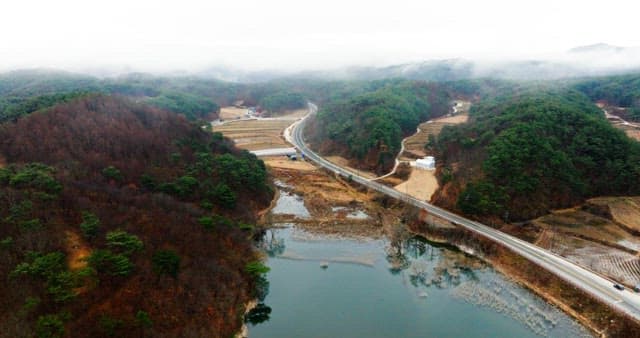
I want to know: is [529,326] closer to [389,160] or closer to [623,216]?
[623,216]

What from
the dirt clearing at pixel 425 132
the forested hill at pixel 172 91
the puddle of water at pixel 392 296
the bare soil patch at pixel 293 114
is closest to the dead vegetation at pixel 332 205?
the puddle of water at pixel 392 296

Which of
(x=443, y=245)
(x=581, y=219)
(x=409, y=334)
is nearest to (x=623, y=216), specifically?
(x=581, y=219)

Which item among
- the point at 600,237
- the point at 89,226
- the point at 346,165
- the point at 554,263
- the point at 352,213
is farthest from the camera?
the point at 346,165

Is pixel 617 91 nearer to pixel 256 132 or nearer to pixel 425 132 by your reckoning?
pixel 425 132

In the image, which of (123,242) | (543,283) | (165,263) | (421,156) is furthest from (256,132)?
(543,283)

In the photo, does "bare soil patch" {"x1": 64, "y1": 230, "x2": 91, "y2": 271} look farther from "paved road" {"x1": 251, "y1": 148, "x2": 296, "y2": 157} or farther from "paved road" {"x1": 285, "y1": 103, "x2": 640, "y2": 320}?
"paved road" {"x1": 251, "y1": 148, "x2": 296, "y2": 157}

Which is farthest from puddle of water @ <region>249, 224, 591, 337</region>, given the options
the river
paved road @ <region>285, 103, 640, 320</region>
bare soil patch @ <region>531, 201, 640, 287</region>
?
bare soil patch @ <region>531, 201, 640, 287</region>
